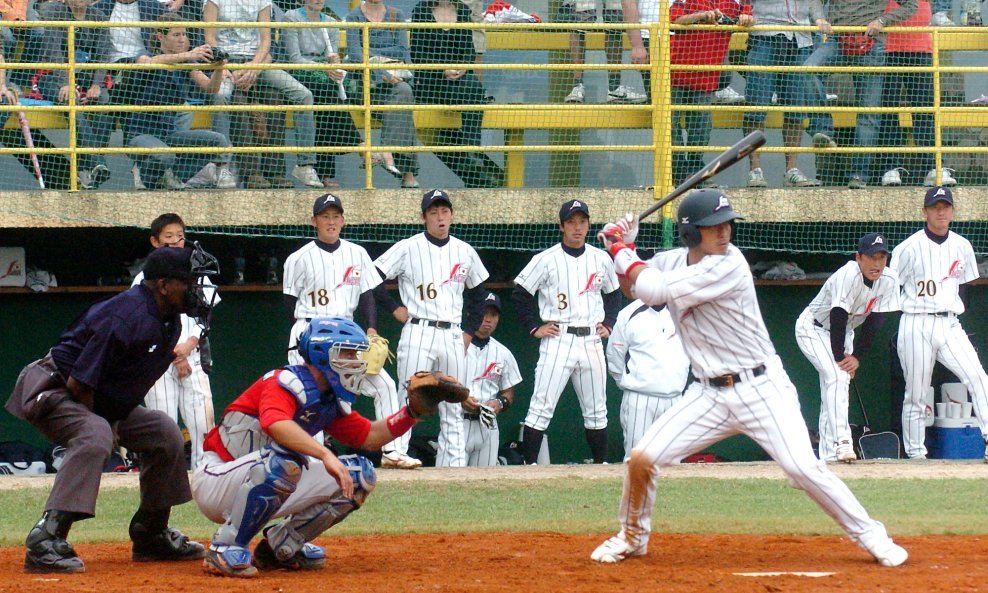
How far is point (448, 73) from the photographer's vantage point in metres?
10.3

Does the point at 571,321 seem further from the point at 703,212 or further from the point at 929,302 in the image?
the point at 703,212

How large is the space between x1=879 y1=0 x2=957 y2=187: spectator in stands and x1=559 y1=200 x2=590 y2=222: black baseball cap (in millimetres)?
2995

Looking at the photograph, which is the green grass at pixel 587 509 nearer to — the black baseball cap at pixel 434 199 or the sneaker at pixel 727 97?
the black baseball cap at pixel 434 199

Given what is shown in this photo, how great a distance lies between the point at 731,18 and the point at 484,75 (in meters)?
2.14

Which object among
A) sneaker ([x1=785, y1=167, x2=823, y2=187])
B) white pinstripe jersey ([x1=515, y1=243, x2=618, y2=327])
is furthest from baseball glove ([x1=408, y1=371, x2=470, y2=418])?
sneaker ([x1=785, y1=167, x2=823, y2=187])

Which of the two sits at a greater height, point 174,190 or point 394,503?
point 174,190

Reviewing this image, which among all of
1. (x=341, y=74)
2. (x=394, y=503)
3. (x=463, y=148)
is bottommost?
(x=394, y=503)

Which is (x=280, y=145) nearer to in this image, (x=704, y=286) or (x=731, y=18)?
(x=731, y=18)

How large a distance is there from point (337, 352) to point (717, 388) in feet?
5.10

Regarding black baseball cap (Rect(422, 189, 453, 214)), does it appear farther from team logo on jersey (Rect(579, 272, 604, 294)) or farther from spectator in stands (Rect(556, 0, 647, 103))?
spectator in stands (Rect(556, 0, 647, 103))

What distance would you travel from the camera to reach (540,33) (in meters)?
10.7

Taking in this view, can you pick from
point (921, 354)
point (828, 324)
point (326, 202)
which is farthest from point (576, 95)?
point (921, 354)

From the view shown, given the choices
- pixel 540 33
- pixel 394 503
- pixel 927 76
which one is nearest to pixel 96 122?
pixel 540 33

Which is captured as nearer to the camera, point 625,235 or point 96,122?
point 625,235
